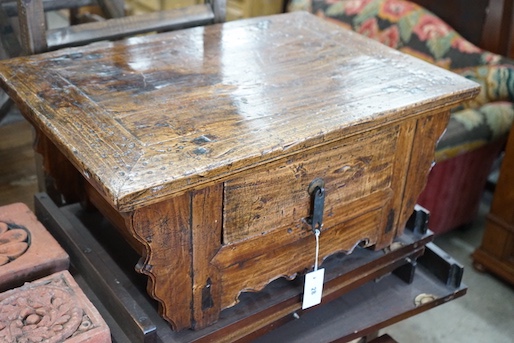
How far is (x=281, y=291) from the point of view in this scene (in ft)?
3.88

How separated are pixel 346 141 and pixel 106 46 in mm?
548

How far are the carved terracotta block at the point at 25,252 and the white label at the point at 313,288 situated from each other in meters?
0.44

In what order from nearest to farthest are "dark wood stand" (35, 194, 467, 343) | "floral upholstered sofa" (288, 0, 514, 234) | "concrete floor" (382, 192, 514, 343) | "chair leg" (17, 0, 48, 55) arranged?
1. "dark wood stand" (35, 194, 467, 343)
2. "chair leg" (17, 0, 48, 55)
3. "concrete floor" (382, 192, 514, 343)
4. "floral upholstered sofa" (288, 0, 514, 234)

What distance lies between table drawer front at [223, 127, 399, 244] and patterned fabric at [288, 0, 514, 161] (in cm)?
90

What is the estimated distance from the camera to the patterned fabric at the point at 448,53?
6.81 feet

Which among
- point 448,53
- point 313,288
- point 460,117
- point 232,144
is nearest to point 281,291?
point 313,288

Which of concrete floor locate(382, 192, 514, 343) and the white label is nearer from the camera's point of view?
the white label

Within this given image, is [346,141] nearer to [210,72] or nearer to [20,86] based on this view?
[210,72]

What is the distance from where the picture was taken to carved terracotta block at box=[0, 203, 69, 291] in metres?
1.10

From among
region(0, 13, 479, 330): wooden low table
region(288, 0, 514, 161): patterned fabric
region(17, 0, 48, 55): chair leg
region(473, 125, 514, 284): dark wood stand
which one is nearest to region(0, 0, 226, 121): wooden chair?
region(17, 0, 48, 55): chair leg

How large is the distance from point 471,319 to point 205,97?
51.9 inches

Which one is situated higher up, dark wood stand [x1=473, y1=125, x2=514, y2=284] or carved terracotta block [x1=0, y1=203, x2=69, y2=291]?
carved terracotta block [x1=0, y1=203, x2=69, y2=291]

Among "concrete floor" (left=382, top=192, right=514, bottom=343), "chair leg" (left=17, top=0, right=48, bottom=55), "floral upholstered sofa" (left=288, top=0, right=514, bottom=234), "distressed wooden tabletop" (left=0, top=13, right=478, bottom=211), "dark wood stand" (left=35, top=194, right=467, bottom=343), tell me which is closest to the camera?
"distressed wooden tabletop" (left=0, top=13, right=478, bottom=211)

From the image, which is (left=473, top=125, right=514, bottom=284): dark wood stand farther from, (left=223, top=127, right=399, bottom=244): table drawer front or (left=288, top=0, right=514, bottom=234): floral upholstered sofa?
(left=223, top=127, right=399, bottom=244): table drawer front
